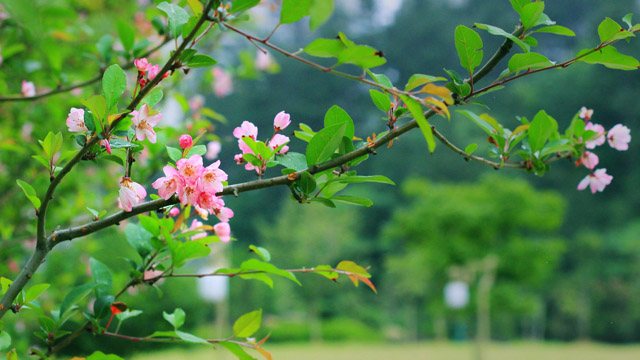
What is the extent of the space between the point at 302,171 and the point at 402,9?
11.4m

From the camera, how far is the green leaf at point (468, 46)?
42 centimetres

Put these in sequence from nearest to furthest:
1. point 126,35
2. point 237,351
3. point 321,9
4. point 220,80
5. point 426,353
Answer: point 321,9 → point 237,351 → point 126,35 → point 220,80 → point 426,353

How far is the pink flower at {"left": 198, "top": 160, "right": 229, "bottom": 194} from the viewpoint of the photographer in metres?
0.39

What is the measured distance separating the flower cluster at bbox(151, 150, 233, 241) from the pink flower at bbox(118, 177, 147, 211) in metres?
0.02

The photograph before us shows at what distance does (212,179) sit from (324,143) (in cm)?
9

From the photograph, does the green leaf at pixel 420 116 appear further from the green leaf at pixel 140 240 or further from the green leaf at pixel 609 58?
the green leaf at pixel 140 240

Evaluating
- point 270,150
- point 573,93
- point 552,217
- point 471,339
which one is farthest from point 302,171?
point 573,93

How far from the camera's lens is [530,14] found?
0.41 metres

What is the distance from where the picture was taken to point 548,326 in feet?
29.7

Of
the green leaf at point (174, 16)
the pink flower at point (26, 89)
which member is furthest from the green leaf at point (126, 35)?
the green leaf at point (174, 16)

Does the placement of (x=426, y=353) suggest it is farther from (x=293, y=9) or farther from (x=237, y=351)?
(x=293, y=9)

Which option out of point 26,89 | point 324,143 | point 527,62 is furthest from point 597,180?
point 26,89

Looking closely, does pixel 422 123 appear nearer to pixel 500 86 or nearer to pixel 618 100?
pixel 500 86

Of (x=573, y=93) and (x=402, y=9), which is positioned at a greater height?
(x=402, y=9)
